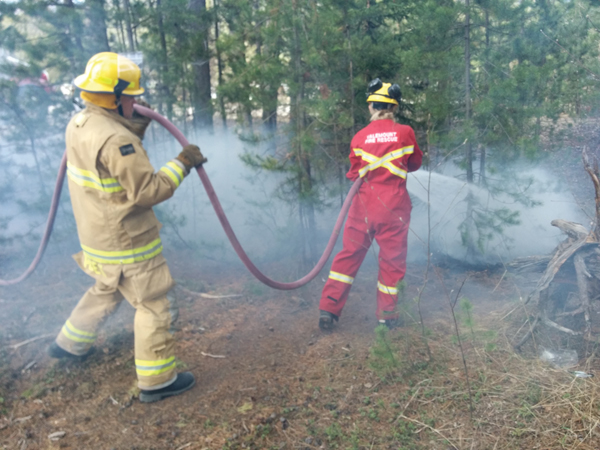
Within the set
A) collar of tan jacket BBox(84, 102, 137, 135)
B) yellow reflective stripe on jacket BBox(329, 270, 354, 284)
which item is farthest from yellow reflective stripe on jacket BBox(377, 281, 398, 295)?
collar of tan jacket BBox(84, 102, 137, 135)

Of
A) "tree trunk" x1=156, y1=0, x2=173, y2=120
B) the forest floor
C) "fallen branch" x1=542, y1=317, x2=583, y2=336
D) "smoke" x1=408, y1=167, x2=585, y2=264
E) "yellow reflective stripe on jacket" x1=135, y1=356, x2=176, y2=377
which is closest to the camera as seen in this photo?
the forest floor

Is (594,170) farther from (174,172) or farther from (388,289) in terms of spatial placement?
(174,172)

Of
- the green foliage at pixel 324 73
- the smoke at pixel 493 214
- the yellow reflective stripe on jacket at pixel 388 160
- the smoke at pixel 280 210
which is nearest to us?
the yellow reflective stripe on jacket at pixel 388 160

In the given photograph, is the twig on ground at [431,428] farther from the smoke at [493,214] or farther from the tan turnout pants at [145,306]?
the smoke at [493,214]

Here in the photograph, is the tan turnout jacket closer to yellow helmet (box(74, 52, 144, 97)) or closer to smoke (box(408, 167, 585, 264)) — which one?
yellow helmet (box(74, 52, 144, 97))

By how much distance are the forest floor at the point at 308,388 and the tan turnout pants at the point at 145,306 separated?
267 mm

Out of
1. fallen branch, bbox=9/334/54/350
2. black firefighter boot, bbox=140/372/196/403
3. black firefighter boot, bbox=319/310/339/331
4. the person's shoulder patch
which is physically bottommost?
fallen branch, bbox=9/334/54/350

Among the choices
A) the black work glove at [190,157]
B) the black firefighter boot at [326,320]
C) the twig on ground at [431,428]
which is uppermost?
the black work glove at [190,157]

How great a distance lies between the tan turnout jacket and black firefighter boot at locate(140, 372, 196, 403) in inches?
31.8

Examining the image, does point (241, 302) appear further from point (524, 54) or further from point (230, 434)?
point (524, 54)

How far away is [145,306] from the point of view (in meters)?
3.46

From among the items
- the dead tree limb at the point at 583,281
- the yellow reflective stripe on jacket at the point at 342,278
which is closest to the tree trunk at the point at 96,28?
the yellow reflective stripe on jacket at the point at 342,278

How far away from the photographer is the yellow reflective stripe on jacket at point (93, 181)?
324 centimetres

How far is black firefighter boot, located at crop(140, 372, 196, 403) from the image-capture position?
346 cm
